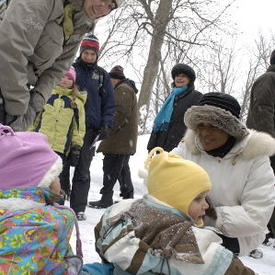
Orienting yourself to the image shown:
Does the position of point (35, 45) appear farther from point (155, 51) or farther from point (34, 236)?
point (155, 51)

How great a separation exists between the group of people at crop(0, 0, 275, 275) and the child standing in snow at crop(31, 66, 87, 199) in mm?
1622

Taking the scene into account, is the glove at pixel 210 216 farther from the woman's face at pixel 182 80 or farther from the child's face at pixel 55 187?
the woman's face at pixel 182 80

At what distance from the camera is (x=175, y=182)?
2.03 m

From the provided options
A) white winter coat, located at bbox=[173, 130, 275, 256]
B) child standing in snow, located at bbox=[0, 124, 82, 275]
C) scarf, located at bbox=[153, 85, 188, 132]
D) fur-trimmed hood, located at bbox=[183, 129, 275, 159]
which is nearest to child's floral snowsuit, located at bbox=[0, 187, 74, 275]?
child standing in snow, located at bbox=[0, 124, 82, 275]

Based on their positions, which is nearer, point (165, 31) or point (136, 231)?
point (136, 231)

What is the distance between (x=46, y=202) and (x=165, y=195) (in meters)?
0.51

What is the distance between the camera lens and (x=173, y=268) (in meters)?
1.85

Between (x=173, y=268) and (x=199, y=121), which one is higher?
(x=199, y=121)

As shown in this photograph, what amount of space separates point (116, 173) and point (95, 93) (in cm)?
131

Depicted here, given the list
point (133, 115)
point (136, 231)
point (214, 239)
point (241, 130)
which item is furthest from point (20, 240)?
point (133, 115)

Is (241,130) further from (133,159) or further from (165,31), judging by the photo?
(165,31)

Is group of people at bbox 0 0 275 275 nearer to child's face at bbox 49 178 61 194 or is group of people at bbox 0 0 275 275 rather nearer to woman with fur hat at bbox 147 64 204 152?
child's face at bbox 49 178 61 194

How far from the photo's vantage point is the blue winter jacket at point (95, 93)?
5.07 meters

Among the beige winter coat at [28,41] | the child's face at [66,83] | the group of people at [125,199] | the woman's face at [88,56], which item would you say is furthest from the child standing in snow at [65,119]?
the beige winter coat at [28,41]
